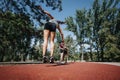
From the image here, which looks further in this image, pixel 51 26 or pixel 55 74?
pixel 51 26

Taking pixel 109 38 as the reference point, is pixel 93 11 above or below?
above

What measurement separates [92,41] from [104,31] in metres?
6.85

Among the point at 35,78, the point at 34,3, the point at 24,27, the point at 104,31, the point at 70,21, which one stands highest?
the point at 70,21

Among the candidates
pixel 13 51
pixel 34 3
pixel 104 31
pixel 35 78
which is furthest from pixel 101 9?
pixel 35 78

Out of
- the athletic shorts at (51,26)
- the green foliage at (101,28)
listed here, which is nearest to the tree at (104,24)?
the green foliage at (101,28)

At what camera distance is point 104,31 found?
192 ft

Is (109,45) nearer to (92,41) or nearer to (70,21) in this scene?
(92,41)

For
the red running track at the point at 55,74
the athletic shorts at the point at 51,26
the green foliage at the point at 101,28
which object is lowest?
the red running track at the point at 55,74

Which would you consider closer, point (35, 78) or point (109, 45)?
point (35, 78)

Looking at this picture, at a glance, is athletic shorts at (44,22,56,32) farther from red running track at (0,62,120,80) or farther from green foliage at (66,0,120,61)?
green foliage at (66,0,120,61)


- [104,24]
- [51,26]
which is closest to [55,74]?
[51,26]

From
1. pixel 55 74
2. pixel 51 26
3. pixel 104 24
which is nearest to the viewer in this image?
pixel 55 74

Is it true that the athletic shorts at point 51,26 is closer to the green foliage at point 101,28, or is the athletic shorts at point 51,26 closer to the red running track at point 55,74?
the red running track at point 55,74

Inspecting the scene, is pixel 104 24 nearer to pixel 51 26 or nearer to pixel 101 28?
pixel 101 28
